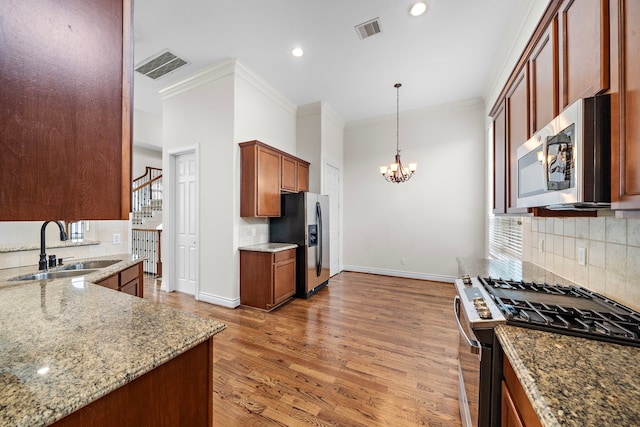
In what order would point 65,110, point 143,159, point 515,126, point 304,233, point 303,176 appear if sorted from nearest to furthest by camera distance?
point 65,110 → point 515,126 → point 304,233 → point 303,176 → point 143,159

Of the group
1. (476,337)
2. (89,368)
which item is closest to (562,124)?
(476,337)

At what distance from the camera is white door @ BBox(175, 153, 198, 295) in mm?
3742

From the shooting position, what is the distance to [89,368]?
2.31 feet

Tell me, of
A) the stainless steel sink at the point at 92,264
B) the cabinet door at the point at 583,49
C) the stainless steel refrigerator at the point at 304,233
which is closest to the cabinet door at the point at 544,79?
the cabinet door at the point at 583,49

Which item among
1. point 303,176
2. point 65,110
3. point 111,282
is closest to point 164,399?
point 65,110

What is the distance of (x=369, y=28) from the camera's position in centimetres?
270

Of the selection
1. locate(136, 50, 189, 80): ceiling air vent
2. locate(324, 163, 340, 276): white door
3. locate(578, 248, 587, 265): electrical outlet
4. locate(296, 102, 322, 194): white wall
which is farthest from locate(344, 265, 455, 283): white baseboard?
locate(136, 50, 189, 80): ceiling air vent

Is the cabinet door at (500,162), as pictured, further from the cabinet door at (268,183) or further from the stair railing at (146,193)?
the stair railing at (146,193)

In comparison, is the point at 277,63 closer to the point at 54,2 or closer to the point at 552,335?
the point at 54,2

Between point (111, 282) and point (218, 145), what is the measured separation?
213 cm

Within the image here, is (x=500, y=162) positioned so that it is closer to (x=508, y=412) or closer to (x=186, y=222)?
(x=508, y=412)

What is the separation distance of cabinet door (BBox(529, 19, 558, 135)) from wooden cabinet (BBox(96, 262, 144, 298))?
120 inches

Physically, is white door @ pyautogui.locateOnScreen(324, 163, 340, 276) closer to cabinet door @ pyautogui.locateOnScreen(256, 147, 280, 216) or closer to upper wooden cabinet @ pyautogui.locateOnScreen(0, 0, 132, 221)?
cabinet door @ pyautogui.locateOnScreen(256, 147, 280, 216)

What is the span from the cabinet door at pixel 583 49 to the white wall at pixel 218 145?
3.19m
